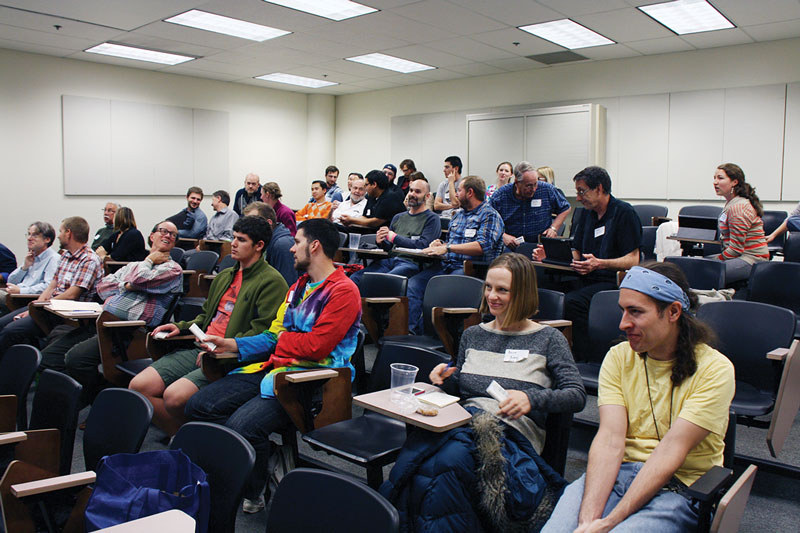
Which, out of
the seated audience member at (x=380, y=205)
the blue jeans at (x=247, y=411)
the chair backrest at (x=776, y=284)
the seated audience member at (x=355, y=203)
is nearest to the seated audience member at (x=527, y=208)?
the seated audience member at (x=380, y=205)

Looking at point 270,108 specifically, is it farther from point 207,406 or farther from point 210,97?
point 207,406

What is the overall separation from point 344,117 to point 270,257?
7346 millimetres

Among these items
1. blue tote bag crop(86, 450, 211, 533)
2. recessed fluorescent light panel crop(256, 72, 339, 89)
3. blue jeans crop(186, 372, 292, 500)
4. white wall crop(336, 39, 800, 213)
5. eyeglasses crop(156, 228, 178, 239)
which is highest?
recessed fluorescent light panel crop(256, 72, 339, 89)

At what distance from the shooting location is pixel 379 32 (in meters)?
6.56

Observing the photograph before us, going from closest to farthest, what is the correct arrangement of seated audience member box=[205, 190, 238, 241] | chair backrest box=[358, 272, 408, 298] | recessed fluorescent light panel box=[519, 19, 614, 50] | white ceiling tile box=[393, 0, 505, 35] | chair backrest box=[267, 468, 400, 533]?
chair backrest box=[267, 468, 400, 533]
chair backrest box=[358, 272, 408, 298]
white ceiling tile box=[393, 0, 505, 35]
recessed fluorescent light panel box=[519, 19, 614, 50]
seated audience member box=[205, 190, 238, 241]

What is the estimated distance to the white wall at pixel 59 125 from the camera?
7.80 meters

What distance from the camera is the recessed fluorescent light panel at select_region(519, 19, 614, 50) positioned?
6.33 m

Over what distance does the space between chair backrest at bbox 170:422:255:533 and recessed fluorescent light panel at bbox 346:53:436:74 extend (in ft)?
22.5

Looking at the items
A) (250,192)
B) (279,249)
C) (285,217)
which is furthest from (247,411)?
(250,192)

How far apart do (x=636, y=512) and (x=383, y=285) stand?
266cm

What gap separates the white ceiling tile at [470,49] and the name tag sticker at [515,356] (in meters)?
5.47

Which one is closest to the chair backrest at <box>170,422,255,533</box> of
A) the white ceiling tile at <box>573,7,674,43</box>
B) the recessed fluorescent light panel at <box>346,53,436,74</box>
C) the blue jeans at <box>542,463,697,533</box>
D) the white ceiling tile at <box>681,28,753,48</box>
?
the blue jeans at <box>542,463,697,533</box>

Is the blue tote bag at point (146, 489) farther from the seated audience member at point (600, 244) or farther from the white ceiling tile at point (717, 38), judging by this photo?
the white ceiling tile at point (717, 38)

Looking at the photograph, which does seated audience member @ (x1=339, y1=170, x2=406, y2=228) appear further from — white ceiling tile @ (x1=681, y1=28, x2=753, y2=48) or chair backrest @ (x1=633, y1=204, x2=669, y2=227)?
white ceiling tile @ (x1=681, y1=28, x2=753, y2=48)
